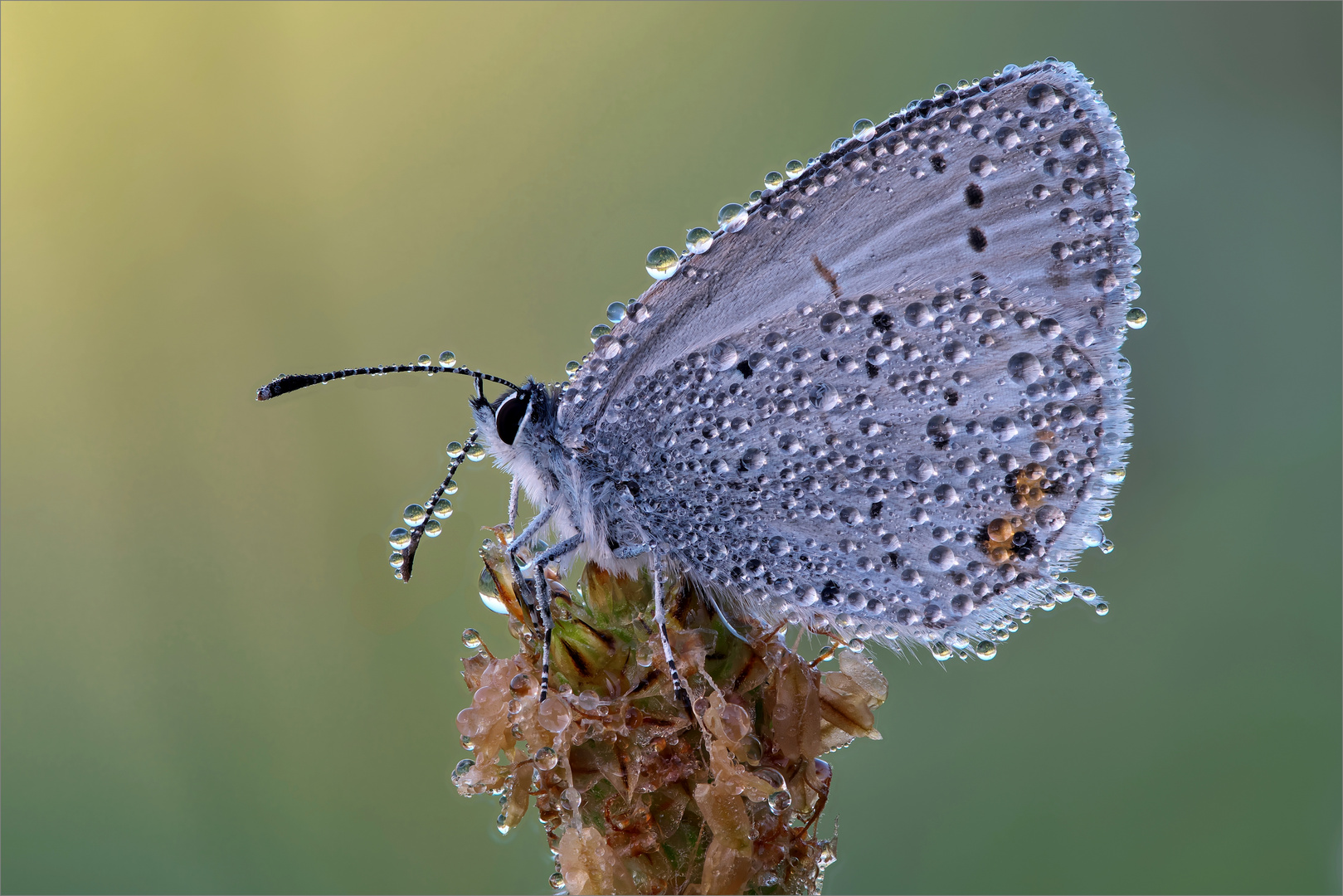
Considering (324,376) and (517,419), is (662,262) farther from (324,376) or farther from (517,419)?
(324,376)

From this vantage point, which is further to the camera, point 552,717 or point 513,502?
point 513,502

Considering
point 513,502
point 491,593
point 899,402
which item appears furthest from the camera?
point 513,502

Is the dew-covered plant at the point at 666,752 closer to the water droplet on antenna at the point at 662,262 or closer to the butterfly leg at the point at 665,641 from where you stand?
the butterfly leg at the point at 665,641

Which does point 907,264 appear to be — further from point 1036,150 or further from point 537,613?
point 537,613

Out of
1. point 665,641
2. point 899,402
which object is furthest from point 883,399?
point 665,641

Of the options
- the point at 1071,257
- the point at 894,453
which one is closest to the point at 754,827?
the point at 894,453

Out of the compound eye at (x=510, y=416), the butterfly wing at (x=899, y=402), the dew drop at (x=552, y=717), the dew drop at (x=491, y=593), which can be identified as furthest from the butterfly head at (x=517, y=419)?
the dew drop at (x=552, y=717)
